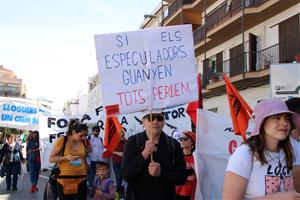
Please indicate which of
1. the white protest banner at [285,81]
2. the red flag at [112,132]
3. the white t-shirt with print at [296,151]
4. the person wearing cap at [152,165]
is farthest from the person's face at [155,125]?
the red flag at [112,132]

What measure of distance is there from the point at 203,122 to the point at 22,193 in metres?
6.52

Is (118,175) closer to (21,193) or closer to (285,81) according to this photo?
(21,193)

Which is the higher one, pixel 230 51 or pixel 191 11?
pixel 191 11

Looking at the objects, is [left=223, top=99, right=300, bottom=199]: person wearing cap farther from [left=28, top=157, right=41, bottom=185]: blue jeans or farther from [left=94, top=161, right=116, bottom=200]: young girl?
[left=28, top=157, right=41, bottom=185]: blue jeans

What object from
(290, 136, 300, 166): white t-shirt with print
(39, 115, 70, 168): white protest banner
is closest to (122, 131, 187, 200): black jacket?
(290, 136, 300, 166): white t-shirt with print

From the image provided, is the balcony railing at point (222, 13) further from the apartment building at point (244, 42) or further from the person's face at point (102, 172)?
the person's face at point (102, 172)

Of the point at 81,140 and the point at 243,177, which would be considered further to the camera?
Answer: the point at 81,140

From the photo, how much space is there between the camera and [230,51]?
85.6ft

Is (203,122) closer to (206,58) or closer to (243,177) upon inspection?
(243,177)

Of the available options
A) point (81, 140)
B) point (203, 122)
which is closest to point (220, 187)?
point (203, 122)

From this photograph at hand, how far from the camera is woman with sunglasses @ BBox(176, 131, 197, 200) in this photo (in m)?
5.71

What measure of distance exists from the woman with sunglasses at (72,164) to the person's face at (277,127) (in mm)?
3492

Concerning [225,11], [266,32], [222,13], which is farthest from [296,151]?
[222,13]

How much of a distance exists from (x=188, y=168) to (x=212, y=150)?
0.84m
